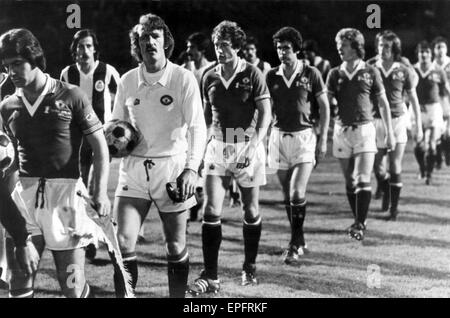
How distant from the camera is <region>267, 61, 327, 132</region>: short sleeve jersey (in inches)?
187

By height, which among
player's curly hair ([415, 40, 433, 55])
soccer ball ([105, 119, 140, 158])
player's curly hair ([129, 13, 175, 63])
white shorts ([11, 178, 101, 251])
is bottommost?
white shorts ([11, 178, 101, 251])

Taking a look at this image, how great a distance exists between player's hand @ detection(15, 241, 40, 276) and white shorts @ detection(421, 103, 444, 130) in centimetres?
482

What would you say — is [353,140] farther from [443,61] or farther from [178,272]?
[178,272]

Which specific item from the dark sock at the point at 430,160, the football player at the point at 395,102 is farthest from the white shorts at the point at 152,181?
the dark sock at the point at 430,160

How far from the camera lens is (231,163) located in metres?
4.16

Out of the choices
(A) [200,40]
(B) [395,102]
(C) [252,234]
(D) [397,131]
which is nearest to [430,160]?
(D) [397,131]

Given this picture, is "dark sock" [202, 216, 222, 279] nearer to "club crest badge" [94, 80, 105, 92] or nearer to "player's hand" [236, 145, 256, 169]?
"player's hand" [236, 145, 256, 169]

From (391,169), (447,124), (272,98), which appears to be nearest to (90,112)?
(272,98)

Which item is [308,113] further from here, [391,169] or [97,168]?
[97,168]

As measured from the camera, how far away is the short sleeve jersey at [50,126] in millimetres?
3082

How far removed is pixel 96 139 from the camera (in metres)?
3.16

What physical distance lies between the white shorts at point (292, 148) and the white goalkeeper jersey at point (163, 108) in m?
1.44

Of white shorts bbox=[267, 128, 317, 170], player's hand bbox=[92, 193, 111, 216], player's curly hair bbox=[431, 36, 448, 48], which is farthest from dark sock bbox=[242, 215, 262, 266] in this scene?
player's curly hair bbox=[431, 36, 448, 48]

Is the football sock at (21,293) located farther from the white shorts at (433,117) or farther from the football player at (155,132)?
the white shorts at (433,117)
